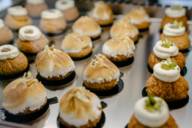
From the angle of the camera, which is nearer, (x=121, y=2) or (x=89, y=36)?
(x=89, y=36)

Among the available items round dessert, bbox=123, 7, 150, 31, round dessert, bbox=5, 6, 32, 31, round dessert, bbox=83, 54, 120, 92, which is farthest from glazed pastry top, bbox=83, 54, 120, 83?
round dessert, bbox=5, 6, 32, 31

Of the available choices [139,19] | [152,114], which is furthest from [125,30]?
[152,114]

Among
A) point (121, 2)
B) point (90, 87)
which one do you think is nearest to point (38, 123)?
point (90, 87)

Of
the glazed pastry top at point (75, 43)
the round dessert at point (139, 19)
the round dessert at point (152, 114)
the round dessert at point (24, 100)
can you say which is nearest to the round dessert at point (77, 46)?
the glazed pastry top at point (75, 43)

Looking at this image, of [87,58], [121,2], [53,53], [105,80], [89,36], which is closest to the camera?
[105,80]

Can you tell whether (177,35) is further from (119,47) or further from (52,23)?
(52,23)

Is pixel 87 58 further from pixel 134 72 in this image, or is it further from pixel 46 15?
pixel 46 15

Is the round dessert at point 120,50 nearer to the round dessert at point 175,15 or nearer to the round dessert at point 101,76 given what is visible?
the round dessert at point 101,76
